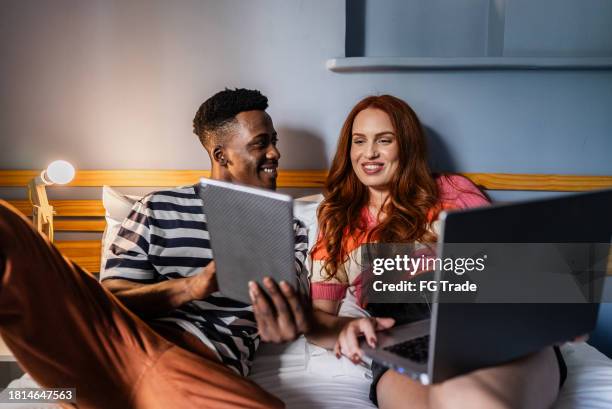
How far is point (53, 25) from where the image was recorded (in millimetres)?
1915

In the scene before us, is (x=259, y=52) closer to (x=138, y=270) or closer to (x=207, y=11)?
(x=207, y=11)

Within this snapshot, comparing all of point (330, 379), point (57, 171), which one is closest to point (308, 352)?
point (330, 379)

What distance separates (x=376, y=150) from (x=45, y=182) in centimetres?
102

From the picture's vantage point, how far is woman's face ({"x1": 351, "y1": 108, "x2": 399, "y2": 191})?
1.62 meters

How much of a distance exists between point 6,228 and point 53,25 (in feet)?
4.09

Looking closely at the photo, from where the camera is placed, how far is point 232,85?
75.1 inches

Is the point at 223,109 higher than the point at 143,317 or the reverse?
higher

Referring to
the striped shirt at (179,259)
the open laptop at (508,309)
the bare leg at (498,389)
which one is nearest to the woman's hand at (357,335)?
the open laptop at (508,309)

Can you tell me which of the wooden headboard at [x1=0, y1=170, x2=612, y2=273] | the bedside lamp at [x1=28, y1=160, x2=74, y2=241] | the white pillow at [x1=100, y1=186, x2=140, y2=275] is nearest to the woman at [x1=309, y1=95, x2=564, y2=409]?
the wooden headboard at [x1=0, y1=170, x2=612, y2=273]

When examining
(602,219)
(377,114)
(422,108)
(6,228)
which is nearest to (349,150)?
(377,114)

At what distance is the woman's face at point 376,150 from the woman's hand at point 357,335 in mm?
631

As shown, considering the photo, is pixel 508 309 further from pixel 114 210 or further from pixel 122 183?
pixel 122 183

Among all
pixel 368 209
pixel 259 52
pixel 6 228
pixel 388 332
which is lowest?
pixel 388 332

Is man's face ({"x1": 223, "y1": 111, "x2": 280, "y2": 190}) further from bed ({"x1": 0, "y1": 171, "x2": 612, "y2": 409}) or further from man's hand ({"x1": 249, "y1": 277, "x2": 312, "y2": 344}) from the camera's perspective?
man's hand ({"x1": 249, "y1": 277, "x2": 312, "y2": 344})
